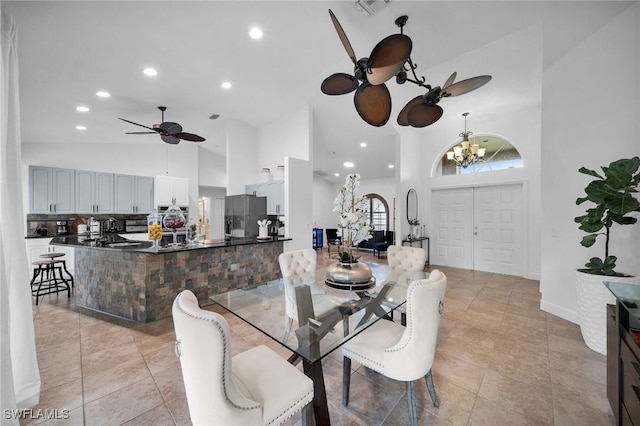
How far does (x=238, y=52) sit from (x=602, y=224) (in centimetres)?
427

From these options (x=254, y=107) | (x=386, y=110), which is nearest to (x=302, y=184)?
(x=254, y=107)

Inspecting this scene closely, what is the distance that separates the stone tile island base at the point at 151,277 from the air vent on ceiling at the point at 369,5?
3.29 m

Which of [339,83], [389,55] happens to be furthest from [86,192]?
[389,55]

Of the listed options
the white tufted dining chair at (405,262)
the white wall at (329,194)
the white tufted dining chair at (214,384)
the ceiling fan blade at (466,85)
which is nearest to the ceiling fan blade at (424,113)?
the ceiling fan blade at (466,85)

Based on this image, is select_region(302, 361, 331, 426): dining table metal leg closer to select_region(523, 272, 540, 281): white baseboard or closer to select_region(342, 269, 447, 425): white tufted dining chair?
select_region(342, 269, 447, 425): white tufted dining chair

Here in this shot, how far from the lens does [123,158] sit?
19.7 ft

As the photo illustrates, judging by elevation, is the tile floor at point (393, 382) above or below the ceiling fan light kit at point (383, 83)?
below

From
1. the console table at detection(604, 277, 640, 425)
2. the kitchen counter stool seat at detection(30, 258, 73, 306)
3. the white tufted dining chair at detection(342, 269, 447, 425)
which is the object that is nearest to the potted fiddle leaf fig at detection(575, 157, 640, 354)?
the console table at detection(604, 277, 640, 425)

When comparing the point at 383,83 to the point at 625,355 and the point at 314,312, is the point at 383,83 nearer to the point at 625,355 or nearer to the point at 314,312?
the point at 314,312

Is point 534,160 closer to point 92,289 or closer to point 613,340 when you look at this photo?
point 613,340

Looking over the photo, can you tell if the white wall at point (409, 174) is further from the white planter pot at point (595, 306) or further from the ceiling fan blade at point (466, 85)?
the ceiling fan blade at point (466, 85)

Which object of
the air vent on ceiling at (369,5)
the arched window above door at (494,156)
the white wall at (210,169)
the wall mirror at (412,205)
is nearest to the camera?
the air vent on ceiling at (369,5)

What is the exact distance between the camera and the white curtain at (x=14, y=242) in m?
1.58

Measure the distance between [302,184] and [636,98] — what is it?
4098mm
